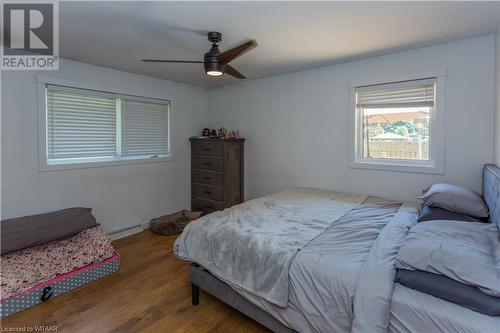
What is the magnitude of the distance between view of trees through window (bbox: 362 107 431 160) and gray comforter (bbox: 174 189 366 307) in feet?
2.99

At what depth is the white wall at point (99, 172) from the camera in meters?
2.69

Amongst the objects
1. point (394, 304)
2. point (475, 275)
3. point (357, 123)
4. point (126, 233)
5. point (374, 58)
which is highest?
point (374, 58)

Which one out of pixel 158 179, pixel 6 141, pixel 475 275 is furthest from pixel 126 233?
pixel 475 275

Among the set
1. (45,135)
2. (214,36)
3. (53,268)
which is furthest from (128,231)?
(214,36)

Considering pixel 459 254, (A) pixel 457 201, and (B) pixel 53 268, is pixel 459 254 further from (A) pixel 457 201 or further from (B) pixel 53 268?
(B) pixel 53 268

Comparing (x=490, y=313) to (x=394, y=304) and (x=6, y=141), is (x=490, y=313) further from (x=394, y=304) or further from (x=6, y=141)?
(x=6, y=141)

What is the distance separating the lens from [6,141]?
2643mm

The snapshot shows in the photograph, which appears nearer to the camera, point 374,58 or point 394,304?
point 394,304

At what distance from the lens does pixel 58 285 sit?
7.42ft

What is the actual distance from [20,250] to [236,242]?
7.02ft

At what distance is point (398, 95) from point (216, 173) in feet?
8.78

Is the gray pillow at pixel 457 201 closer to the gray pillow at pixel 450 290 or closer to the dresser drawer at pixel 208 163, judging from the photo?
the gray pillow at pixel 450 290

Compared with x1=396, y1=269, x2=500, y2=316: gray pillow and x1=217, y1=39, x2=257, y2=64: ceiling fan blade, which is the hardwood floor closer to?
x1=396, y1=269, x2=500, y2=316: gray pillow

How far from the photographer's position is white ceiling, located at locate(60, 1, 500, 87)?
6.17 ft
